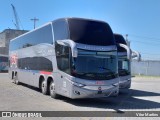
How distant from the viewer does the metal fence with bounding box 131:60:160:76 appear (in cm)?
6806

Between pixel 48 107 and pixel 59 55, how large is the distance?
10.6 feet

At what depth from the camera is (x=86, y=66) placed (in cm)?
1482

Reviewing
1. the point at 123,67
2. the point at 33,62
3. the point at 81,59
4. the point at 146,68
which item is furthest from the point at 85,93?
the point at 146,68

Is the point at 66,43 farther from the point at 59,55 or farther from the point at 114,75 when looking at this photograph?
the point at 114,75

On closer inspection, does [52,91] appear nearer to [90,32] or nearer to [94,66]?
[94,66]

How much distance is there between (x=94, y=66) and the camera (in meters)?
15.0

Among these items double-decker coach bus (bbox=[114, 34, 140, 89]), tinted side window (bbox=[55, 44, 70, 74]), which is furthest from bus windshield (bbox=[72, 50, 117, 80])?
double-decker coach bus (bbox=[114, 34, 140, 89])

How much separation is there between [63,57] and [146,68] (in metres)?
54.7

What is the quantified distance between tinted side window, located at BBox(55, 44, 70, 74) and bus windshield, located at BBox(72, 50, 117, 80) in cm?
54

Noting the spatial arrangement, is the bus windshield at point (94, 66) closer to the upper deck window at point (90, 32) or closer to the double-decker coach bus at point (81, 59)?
the double-decker coach bus at point (81, 59)

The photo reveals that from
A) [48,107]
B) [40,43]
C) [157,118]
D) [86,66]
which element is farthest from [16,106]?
[40,43]

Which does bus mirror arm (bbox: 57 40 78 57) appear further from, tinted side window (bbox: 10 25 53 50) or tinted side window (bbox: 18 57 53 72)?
tinted side window (bbox: 18 57 53 72)

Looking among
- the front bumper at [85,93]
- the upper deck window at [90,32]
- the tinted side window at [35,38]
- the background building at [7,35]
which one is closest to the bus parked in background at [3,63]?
the background building at [7,35]

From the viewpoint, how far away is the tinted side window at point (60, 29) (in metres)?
15.5
